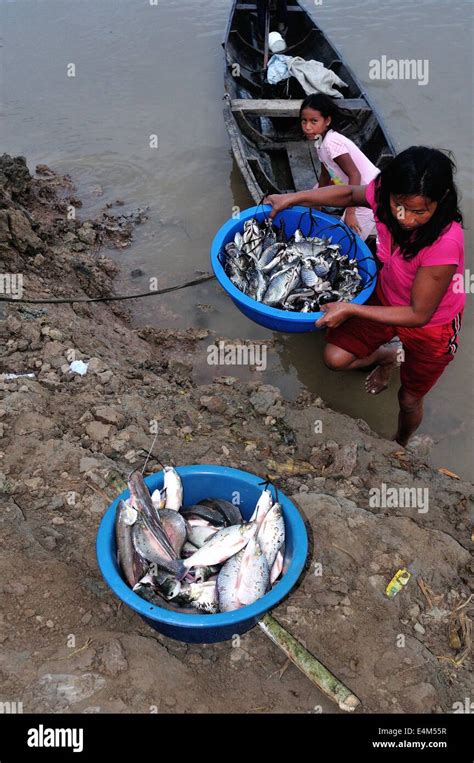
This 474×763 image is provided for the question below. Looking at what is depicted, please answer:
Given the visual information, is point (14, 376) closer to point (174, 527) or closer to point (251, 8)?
point (174, 527)

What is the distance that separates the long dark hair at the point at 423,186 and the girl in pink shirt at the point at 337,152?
3.80ft

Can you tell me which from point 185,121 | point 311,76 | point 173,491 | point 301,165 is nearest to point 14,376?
point 173,491

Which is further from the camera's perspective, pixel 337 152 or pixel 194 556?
pixel 337 152

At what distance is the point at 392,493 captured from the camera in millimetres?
3217

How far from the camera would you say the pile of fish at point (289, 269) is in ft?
11.2

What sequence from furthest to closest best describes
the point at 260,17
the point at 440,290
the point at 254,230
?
the point at 260,17, the point at 254,230, the point at 440,290

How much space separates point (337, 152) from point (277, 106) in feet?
7.14

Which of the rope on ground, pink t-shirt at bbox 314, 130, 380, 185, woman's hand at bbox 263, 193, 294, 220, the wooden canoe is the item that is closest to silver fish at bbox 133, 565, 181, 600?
woman's hand at bbox 263, 193, 294, 220

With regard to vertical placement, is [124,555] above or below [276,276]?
below

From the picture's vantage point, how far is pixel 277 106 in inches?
236

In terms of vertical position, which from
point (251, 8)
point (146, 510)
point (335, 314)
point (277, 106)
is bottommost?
point (146, 510)

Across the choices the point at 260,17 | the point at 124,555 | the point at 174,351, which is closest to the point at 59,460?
the point at 124,555

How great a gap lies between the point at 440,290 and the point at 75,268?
3.53 m
